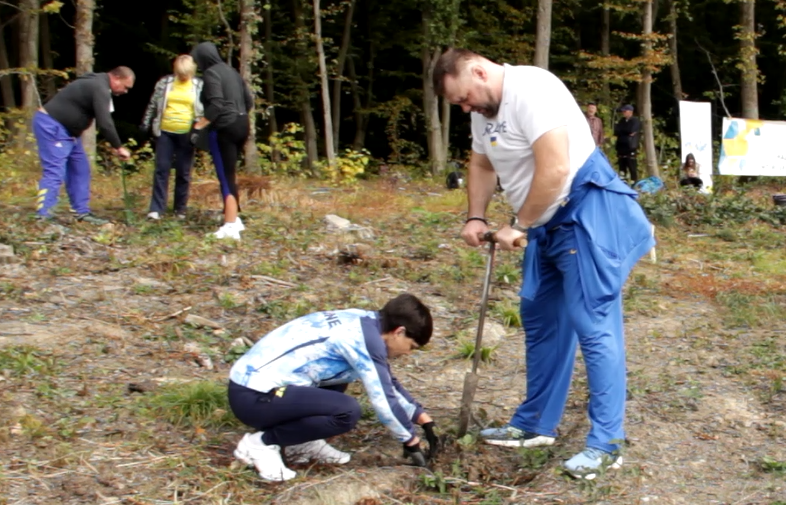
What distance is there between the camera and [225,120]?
7.53 meters

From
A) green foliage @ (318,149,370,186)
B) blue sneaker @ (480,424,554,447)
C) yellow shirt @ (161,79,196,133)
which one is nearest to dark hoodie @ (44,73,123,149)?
yellow shirt @ (161,79,196,133)

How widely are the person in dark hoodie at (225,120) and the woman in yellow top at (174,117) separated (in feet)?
0.74

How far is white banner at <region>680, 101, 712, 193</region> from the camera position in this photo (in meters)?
15.9

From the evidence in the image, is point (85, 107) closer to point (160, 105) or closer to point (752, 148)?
point (160, 105)

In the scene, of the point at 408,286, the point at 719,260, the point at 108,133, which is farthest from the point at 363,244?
the point at 719,260

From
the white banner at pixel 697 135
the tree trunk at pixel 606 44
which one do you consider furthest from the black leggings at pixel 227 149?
the tree trunk at pixel 606 44

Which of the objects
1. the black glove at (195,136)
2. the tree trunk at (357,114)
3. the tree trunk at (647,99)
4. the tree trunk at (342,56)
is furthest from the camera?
the tree trunk at (357,114)

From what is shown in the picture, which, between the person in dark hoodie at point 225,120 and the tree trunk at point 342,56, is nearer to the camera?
the person in dark hoodie at point 225,120

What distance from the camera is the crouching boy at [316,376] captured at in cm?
357

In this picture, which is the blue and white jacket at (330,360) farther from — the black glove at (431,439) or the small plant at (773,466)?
the small plant at (773,466)

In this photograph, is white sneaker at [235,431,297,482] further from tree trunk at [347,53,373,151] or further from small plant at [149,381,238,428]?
tree trunk at [347,53,373,151]

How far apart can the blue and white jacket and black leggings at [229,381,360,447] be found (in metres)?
0.05

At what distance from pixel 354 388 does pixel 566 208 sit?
5.63 ft

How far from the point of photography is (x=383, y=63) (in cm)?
2498
